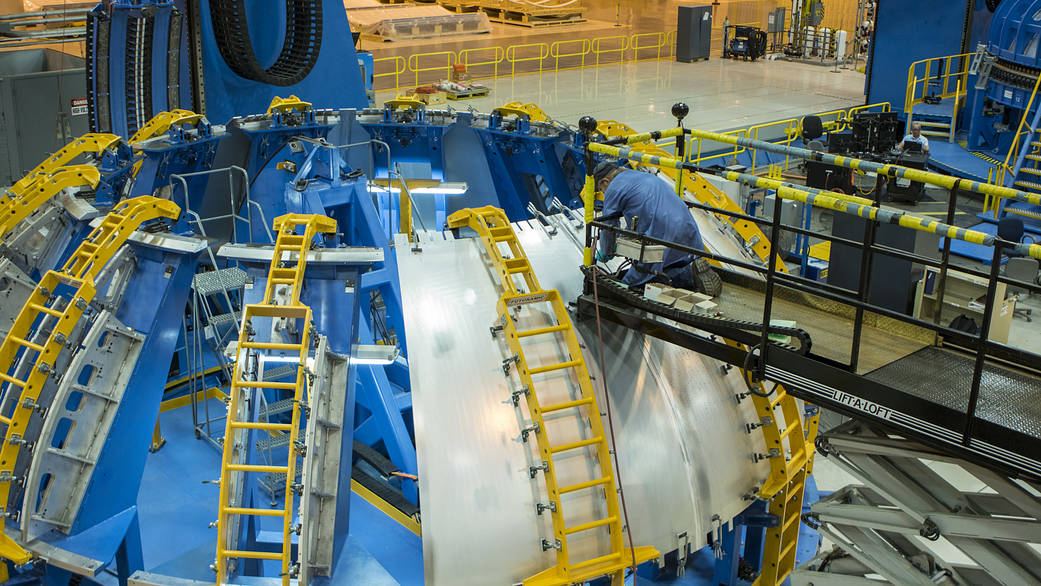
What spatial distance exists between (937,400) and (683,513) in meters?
2.16

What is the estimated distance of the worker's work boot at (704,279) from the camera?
691 cm

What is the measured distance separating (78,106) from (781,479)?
14.8 meters

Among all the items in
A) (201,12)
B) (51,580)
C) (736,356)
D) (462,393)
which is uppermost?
(201,12)

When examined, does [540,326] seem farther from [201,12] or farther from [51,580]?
[201,12]

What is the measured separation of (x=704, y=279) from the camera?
22.7 feet

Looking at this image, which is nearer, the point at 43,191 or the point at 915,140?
the point at 43,191

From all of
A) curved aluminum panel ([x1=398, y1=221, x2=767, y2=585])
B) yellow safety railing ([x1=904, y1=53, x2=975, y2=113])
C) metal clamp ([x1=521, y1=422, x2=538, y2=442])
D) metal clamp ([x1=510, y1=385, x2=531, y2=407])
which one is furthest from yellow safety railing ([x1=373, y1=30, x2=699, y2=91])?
metal clamp ([x1=521, y1=422, x2=538, y2=442])

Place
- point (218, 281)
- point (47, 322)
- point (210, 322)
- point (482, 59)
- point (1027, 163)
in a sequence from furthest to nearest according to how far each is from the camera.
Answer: point (482, 59) < point (1027, 163) < point (218, 281) < point (210, 322) < point (47, 322)

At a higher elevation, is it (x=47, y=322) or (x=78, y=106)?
(x=78, y=106)

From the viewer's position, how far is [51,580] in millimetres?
6465

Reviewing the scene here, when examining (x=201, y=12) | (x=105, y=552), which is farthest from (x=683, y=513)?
(x=201, y=12)

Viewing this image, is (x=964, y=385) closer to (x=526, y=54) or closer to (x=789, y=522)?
(x=789, y=522)

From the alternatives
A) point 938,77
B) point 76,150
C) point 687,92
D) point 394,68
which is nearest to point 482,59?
point 394,68

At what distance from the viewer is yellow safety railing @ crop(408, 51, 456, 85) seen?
91.4 feet
